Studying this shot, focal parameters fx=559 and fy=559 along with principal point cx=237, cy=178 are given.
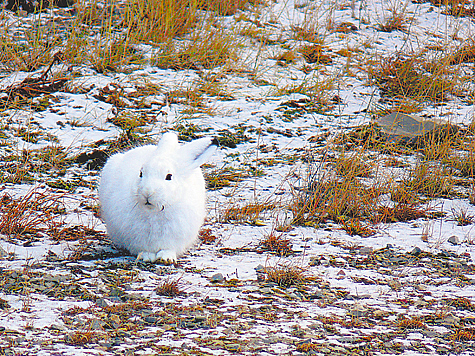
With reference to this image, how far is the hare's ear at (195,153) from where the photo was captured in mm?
4312

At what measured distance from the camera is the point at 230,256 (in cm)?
464

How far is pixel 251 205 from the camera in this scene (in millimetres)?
5586

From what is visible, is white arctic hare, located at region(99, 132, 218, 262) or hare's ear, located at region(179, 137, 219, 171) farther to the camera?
hare's ear, located at region(179, 137, 219, 171)

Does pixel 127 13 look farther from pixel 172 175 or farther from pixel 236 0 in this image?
pixel 172 175

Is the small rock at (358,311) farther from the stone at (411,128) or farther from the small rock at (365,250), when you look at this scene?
the stone at (411,128)

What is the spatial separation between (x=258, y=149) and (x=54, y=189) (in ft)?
8.38

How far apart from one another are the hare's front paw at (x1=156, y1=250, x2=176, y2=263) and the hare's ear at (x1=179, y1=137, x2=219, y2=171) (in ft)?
2.18

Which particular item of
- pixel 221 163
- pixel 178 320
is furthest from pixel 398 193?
pixel 178 320

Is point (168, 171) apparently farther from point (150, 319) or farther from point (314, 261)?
point (314, 261)

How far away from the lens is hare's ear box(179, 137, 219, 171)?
431cm

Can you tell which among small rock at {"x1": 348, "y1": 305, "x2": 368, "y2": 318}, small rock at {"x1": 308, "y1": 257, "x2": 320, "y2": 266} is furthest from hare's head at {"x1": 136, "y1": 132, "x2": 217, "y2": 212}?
small rock at {"x1": 348, "y1": 305, "x2": 368, "y2": 318}

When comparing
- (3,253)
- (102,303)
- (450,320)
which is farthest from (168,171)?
(450,320)

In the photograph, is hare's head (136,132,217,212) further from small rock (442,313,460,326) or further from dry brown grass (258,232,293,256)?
small rock (442,313,460,326)

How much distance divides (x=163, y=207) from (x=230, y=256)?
792 millimetres
